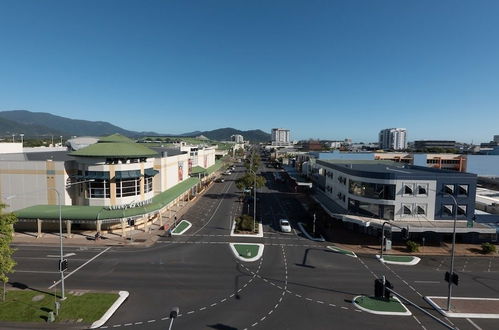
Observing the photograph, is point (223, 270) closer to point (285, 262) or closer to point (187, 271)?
point (187, 271)

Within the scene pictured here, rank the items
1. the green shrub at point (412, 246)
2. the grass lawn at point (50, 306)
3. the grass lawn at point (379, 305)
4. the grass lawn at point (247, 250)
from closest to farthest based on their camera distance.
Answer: the grass lawn at point (50, 306) → the grass lawn at point (379, 305) → the grass lawn at point (247, 250) → the green shrub at point (412, 246)

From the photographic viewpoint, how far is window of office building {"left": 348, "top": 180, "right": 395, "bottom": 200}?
44906mm

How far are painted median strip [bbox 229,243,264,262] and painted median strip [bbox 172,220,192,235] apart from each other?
10.4 m

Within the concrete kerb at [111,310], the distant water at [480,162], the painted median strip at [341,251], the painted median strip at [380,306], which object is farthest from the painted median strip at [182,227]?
the distant water at [480,162]

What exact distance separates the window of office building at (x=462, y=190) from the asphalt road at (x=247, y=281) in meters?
9.54

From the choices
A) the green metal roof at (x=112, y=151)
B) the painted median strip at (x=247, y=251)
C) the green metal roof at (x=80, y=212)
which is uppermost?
the green metal roof at (x=112, y=151)

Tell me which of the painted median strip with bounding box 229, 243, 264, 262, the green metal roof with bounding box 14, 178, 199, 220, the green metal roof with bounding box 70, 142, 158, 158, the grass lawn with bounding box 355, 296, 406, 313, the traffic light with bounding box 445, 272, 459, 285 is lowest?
the painted median strip with bounding box 229, 243, 264, 262

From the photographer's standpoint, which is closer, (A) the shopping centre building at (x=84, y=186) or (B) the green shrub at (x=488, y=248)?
(B) the green shrub at (x=488, y=248)

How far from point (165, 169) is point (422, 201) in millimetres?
48742

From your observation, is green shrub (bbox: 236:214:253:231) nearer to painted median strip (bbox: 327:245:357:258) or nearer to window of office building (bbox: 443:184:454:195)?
painted median strip (bbox: 327:245:357:258)

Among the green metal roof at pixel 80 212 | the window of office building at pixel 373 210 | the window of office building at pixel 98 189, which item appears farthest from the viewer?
the window of office building at pixel 98 189

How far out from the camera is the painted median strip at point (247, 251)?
3794 centimetres

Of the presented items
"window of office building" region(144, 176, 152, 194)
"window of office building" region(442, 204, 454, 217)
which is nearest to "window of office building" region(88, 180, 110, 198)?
"window of office building" region(144, 176, 152, 194)

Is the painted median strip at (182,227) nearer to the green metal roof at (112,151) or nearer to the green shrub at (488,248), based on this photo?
the green metal roof at (112,151)
